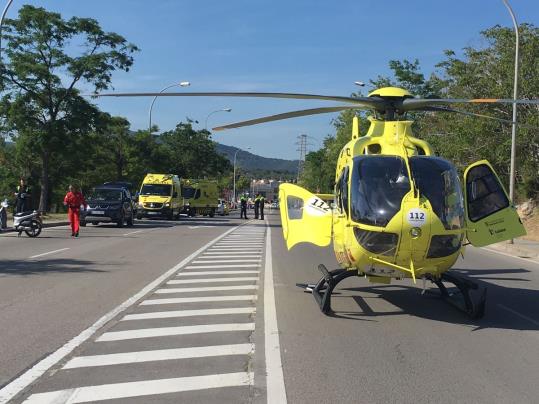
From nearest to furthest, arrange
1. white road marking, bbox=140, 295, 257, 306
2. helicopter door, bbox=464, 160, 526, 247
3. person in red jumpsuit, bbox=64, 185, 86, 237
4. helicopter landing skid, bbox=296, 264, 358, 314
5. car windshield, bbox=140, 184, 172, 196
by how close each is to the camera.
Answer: helicopter landing skid, bbox=296, 264, 358, 314 → helicopter door, bbox=464, 160, 526, 247 → white road marking, bbox=140, 295, 257, 306 → person in red jumpsuit, bbox=64, 185, 86, 237 → car windshield, bbox=140, 184, 172, 196

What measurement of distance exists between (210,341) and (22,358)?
6.32 ft

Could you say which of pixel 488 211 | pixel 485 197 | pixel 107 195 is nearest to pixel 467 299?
pixel 488 211

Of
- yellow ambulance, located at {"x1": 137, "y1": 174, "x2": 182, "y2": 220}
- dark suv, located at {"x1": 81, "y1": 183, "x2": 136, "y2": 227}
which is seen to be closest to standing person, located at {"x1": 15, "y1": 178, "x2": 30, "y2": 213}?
dark suv, located at {"x1": 81, "y1": 183, "x2": 136, "y2": 227}

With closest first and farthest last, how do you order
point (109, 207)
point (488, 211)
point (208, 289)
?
point (488, 211), point (208, 289), point (109, 207)

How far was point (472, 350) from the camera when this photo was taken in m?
6.53

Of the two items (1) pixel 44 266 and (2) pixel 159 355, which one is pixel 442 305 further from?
(1) pixel 44 266

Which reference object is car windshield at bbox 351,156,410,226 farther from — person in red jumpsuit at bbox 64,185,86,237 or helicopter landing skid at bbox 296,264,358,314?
person in red jumpsuit at bbox 64,185,86,237

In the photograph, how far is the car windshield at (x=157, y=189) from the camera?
3825cm

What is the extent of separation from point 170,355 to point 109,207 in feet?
73.8

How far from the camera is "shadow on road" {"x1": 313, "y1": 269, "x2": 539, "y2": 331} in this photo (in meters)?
8.09

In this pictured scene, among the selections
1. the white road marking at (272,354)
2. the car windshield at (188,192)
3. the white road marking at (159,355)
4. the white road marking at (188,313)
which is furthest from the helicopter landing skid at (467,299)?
the car windshield at (188,192)

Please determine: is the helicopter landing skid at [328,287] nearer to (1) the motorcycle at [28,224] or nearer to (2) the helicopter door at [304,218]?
(2) the helicopter door at [304,218]

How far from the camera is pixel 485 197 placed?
8867mm

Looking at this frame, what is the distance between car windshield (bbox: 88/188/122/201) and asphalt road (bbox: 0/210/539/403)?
16.0 meters
